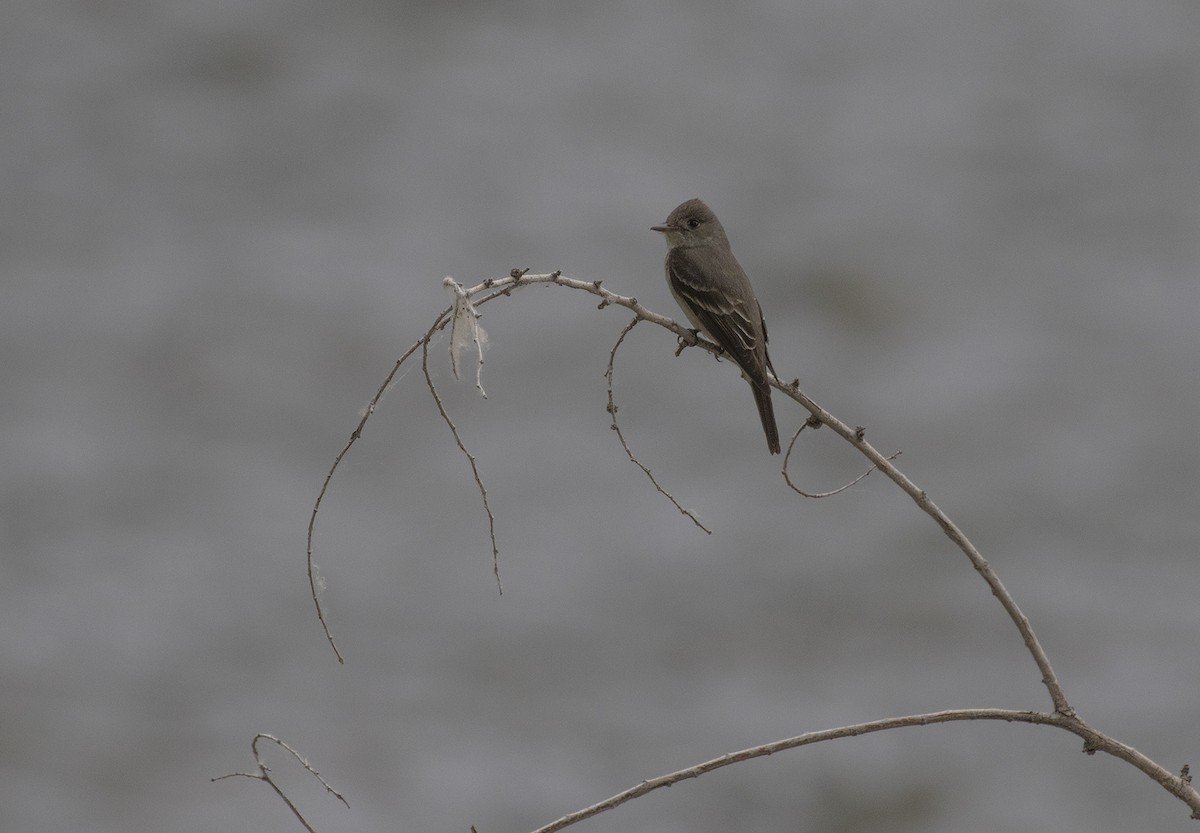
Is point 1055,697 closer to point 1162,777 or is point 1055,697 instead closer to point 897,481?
point 1162,777

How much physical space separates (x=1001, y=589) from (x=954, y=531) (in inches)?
6.3

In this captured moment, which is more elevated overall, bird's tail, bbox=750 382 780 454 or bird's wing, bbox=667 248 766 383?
bird's wing, bbox=667 248 766 383

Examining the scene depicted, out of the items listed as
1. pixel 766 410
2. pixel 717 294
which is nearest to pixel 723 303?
pixel 717 294

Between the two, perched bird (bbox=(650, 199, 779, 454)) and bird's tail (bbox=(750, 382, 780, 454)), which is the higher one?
perched bird (bbox=(650, 199, 779, 454))

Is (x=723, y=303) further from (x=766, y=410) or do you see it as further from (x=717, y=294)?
(x=766, y=410)

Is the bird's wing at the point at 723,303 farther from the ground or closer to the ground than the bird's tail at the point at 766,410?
farther from the ground

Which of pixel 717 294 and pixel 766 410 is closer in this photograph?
pixel 766 410

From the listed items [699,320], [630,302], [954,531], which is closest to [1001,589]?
[954,531]

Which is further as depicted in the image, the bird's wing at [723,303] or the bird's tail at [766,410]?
the bird's wing at [723,303]

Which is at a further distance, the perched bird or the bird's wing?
the bird's wing

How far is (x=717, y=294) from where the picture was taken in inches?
237

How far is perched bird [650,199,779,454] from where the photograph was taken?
5.54m

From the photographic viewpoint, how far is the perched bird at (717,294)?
18.2 ft

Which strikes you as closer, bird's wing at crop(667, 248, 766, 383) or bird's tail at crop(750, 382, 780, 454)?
bird's tail at crop(750, 382, 780, 454)
